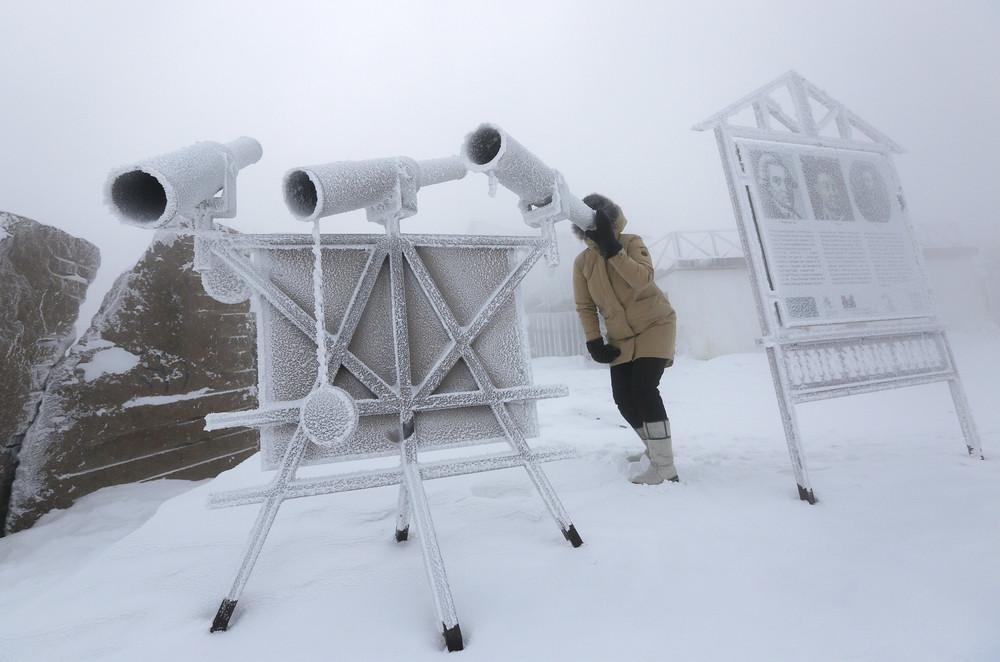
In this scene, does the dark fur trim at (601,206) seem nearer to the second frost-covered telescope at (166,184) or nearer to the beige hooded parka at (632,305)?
the beige hooded parka at (632,305)

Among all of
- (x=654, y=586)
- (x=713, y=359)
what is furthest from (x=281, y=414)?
(x=713, y=359)

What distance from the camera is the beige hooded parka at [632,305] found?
2625 mm

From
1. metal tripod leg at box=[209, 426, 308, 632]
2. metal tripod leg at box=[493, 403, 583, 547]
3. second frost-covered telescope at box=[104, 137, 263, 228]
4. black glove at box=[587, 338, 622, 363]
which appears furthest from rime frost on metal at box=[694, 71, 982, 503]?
second frost-covered telescope at box=[104, 137, 263, 228]

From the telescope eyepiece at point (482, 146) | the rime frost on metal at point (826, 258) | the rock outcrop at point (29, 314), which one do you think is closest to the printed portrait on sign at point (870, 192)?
the rime frost on metal at point (826, 258)

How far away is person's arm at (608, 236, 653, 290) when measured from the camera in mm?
2387

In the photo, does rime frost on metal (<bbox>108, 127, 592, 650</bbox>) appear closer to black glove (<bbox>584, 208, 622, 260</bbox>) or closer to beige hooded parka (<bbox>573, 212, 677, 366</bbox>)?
black glove (<bbox>584, 208, 622, 260</bbox>)

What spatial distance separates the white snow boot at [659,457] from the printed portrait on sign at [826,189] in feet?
5.80

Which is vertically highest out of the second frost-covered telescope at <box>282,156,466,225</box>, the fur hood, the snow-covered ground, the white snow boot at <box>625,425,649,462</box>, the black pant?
the fur hood

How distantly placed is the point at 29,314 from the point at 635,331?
13.0ft

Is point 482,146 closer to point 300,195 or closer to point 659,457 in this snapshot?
point 300,195

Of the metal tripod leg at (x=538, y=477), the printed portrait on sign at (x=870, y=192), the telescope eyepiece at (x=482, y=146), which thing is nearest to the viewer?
the telescope eyepiece at (x=482, y=146)

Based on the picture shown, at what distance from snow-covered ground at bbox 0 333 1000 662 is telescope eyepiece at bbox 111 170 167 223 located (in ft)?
3.85

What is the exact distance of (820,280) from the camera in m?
2.71

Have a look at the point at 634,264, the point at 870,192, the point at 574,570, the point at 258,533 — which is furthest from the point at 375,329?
the point at 870,192
